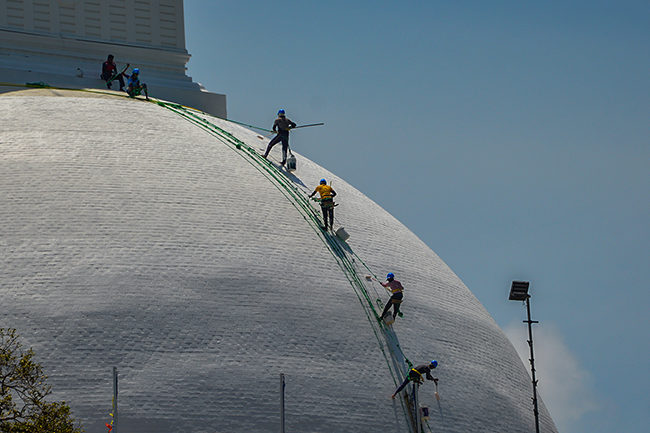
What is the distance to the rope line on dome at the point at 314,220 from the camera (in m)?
21.9

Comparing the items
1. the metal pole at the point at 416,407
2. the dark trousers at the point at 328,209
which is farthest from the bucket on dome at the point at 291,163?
the metal pole at the point at 416,407

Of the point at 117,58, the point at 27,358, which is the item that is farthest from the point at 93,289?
the point at 117,58

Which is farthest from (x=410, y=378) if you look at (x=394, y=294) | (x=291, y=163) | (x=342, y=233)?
(x=291, y=163)

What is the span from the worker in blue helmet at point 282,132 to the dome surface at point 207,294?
2.16 ft

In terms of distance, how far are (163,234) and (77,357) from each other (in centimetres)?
360

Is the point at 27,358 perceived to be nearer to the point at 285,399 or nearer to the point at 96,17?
the point at 285,399

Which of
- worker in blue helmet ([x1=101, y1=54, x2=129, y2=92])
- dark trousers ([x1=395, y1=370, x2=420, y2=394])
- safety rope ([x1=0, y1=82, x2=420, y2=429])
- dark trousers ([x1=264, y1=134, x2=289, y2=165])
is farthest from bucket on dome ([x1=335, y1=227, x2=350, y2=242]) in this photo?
worker in blue helmet ([x1=101, y1=54, x2=129, y2=92])

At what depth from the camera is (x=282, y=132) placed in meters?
25.5

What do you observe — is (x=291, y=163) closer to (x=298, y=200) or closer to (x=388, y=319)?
(x=298, y=200)

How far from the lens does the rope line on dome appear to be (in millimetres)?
21920

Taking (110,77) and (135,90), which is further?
(110,77)

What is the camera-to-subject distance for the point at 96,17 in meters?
29.8

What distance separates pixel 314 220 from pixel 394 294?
2.99 meters

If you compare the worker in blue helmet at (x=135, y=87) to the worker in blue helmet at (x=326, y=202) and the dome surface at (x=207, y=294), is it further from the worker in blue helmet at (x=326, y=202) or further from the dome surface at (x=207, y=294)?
the worker in blue helmet at (x=326, y=202)
